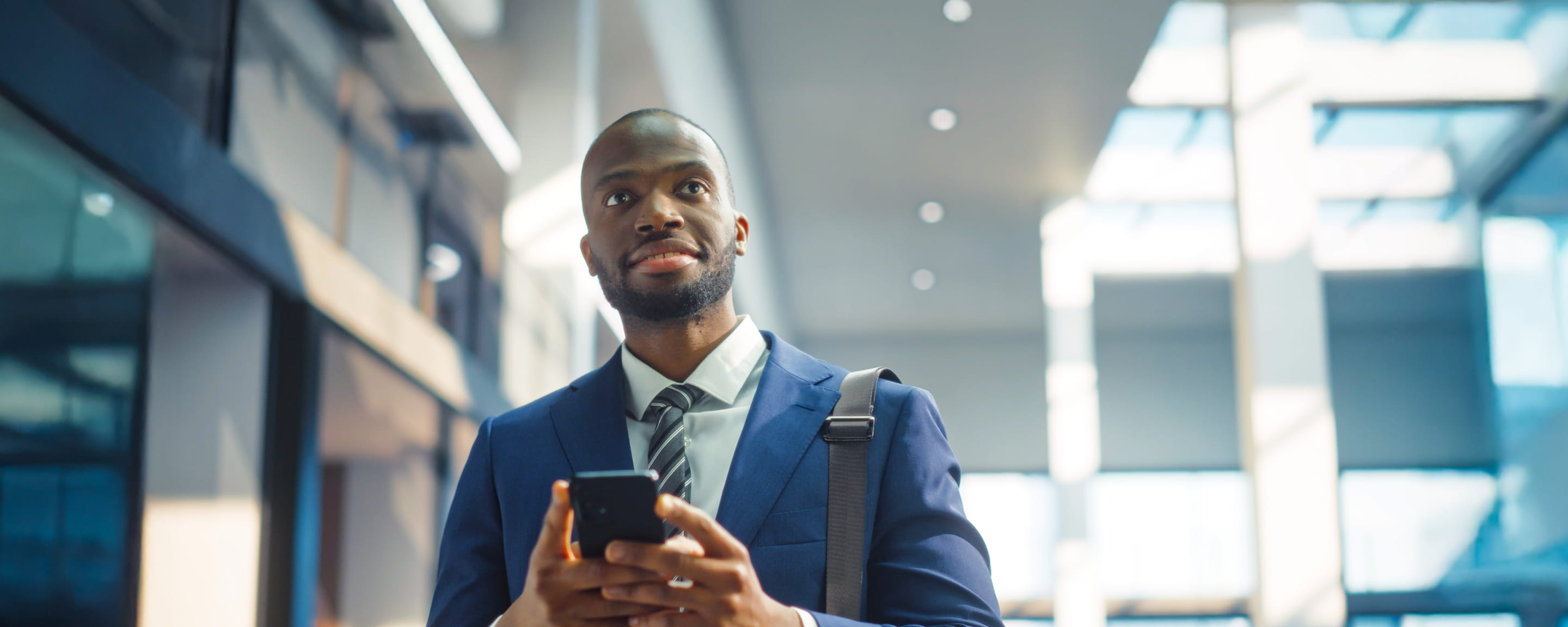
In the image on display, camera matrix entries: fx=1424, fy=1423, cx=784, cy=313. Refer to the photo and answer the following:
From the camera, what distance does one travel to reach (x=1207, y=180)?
1688cm

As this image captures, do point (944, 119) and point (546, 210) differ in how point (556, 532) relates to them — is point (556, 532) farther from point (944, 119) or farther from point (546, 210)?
point (944, 119)

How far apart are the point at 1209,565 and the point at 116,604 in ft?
68.6

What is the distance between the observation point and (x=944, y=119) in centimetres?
1374

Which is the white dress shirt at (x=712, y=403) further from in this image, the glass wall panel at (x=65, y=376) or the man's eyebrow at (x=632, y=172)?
the glass wall panel at (x=65, y=376)

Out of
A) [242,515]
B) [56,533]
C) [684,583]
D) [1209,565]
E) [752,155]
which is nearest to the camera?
[684,583]

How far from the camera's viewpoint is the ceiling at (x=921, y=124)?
11.8 m

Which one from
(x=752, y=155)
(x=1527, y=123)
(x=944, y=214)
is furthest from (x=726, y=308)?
(x=944, y=214)

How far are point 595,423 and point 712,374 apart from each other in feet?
0.65

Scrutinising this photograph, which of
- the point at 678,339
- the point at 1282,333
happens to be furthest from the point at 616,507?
the point at 1282,333

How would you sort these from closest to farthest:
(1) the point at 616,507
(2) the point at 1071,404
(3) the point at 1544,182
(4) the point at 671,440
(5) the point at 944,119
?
(1) the point at 616,507 → (4) the point at 671,440 → (3) the point at 1544,182 → (5) the point at 944,119 → (2) the point at 1071,404

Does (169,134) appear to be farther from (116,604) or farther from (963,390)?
A: (963,390)

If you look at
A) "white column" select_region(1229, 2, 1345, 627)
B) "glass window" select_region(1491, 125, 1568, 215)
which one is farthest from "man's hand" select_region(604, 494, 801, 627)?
"glass window" select_region(1491, 125, 1568, 215)

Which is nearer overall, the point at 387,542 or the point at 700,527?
the point at 700,527

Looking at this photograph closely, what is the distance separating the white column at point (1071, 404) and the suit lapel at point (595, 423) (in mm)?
13815
